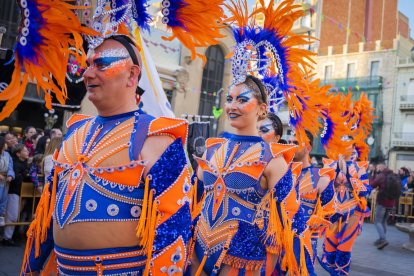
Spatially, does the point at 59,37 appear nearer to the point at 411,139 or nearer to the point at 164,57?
the point at 164,57

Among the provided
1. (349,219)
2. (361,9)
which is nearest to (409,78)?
(361,9)

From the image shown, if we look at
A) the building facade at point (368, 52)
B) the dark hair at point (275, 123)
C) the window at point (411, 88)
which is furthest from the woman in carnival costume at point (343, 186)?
the window at point (411, 88)

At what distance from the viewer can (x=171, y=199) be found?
2.18m

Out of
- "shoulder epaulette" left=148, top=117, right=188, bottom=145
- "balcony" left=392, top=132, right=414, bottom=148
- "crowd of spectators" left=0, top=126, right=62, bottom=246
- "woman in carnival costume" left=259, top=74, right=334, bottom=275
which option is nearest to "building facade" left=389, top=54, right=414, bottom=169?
"balcony" left=392, top=132, right=414, bottom=148

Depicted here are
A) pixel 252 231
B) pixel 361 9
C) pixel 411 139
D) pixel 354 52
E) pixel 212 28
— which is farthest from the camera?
pixel 361 9

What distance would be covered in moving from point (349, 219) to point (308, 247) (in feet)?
12.1

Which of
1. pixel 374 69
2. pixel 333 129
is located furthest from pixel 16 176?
pixel 374 69

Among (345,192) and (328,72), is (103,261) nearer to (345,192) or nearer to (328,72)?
(345,192)

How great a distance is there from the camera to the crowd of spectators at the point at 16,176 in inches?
267

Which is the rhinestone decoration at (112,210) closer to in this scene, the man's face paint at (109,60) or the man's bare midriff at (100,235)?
the man's bare midriff at (100,235)

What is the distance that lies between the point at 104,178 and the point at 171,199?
33 centimetres

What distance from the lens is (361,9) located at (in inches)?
1726

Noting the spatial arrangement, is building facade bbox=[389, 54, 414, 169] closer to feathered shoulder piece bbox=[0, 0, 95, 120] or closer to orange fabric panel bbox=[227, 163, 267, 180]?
orange fabric panel bbox=[227, 163, 267, 180]

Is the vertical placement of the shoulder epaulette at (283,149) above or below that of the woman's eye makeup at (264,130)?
below
